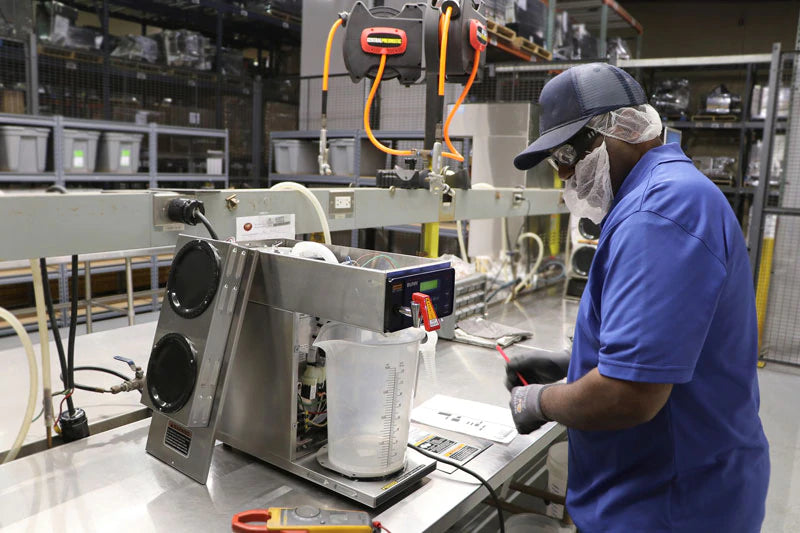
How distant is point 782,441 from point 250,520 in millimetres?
3026

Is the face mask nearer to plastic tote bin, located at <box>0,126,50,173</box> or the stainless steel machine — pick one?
the stainless steel machine

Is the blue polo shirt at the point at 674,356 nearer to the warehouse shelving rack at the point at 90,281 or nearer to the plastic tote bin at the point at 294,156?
the warehouse shelving rack at the point at 90,281

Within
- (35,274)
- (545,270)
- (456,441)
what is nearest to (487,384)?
(456,441)

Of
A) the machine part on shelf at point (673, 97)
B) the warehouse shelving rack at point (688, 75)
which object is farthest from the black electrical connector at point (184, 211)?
the machine part on shelf at point (673, 97)

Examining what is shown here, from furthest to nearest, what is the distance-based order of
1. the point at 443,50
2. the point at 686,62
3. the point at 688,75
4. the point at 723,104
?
the point at 688,75, the point at 723,104, the point at 686,62, the point at 443,50

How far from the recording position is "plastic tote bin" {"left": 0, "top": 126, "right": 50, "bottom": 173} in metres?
4.56

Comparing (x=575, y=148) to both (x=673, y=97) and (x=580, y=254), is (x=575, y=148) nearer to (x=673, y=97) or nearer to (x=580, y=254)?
(x=580, y=254)

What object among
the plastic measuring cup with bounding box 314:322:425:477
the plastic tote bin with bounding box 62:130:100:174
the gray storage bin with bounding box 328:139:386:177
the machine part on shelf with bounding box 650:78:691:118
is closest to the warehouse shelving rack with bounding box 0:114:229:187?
the plastic tote bin with bounding box 62:130:100:174

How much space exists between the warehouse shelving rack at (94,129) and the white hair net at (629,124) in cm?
486

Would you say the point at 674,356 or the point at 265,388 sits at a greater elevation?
the point at 674,356

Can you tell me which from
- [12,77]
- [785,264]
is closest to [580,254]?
[785,264]

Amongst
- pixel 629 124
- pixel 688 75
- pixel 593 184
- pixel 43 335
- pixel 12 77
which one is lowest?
pixel 43 335

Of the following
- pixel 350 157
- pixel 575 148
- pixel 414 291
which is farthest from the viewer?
pixel 350 157

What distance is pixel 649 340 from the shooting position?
2.82ft
